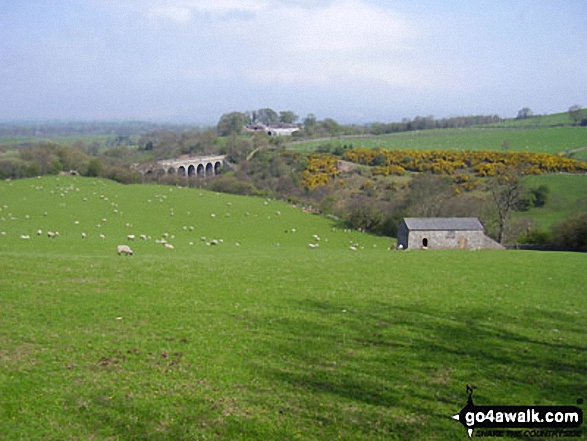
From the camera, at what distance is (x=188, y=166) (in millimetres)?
105250

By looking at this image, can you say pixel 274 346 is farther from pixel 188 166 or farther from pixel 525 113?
pixel 525 113

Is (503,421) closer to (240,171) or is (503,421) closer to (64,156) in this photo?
(64,156)

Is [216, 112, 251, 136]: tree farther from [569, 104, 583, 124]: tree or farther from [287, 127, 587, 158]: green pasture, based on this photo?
[569, 104, 583, 124]: tree

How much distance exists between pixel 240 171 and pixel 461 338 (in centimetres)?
9425

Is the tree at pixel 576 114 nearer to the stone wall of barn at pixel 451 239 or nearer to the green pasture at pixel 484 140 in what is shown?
the green pasture at pixel 484 140

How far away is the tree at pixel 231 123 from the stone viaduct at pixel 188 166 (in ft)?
138

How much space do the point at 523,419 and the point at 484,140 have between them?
127 meters

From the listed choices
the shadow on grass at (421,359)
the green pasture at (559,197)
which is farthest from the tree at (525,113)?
the shadow on grass at (421,359)

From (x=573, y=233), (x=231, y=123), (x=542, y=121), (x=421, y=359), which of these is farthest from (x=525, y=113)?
(x=421, y=359)

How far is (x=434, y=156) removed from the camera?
104438 mm

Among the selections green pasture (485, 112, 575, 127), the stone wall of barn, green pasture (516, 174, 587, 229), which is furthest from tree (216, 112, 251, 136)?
the stone wall of barn

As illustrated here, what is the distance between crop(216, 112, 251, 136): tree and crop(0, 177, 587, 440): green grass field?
142m

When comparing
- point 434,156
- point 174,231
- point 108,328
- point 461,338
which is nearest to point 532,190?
point 434,156

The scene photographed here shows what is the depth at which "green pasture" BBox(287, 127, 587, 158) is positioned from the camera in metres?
107
